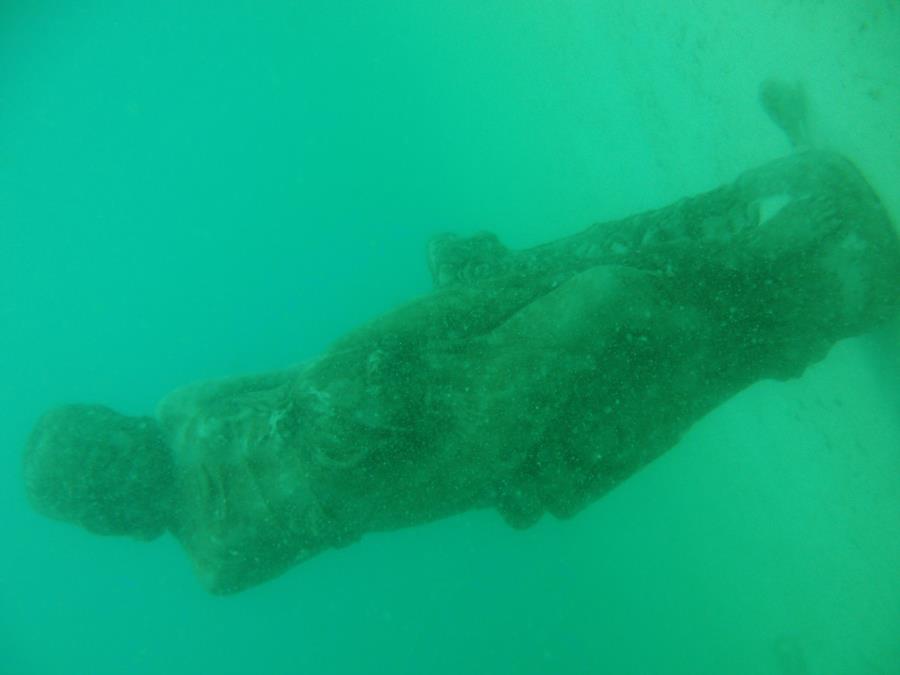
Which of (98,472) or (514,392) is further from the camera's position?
(98,472)

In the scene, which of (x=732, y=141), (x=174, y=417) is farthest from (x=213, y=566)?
(x=732, y=141)

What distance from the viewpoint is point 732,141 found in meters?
6.25

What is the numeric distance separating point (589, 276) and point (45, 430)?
439 centimetres

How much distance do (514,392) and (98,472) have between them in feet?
11.0

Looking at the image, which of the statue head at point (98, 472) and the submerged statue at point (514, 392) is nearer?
the submerged statue at point (514, 392)

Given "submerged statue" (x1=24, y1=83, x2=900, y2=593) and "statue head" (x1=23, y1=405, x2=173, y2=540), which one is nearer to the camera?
"submerged statue" (x1=24, y1=83, x2=900, y2=593)

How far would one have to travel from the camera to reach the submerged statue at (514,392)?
3.23 m

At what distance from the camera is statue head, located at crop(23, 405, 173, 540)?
399cm

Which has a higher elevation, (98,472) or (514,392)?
(98,472)

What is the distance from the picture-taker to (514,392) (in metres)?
3.23

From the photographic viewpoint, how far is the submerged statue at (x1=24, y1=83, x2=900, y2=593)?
323 cm

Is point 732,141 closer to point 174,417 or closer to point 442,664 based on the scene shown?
point 174,417

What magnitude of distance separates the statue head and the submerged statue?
0.02m

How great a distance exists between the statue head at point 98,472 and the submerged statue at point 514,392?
17mm
